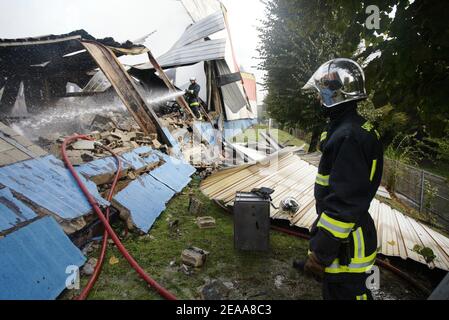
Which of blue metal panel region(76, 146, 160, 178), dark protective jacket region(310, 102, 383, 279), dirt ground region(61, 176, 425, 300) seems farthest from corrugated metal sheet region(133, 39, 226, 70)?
dark protective jacket region(310, 102, 383, 279)

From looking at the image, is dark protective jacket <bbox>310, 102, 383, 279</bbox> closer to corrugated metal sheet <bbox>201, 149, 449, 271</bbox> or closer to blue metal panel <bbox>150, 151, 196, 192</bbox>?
corrugated metal sheet <bbox>201, 149, 449, 271</bbox>

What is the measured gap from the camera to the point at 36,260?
2197mm

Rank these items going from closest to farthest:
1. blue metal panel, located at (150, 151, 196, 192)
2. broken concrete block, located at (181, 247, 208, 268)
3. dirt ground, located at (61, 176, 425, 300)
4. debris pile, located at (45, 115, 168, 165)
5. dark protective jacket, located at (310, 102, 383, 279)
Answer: dark protective jacket, located at (310, 102, 383, 279)
dirt ground, located at (61, 176, 425, 300)
broken concrete block, located at (181, 247, 208, 268)
debris pile, located at (45, 115, 168, 165)
blue metal panel, located at (150, 151, 196, 192)

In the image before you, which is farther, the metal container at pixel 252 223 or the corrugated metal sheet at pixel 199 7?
the corrugated metal sheet at pixel 199 7

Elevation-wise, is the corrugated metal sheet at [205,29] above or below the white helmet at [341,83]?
above

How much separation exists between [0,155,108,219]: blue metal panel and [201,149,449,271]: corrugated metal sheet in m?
2.03

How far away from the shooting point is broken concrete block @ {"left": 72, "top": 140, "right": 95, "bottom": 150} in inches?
170

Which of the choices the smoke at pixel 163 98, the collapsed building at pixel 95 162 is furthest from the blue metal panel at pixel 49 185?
the smoke at pixel 163 98

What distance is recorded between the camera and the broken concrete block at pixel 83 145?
170 inches

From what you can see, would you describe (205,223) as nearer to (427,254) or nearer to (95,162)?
(95,162)

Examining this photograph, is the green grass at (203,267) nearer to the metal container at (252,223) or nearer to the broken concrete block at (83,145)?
the metal container at (252,223)

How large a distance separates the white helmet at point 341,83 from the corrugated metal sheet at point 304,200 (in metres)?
2.07

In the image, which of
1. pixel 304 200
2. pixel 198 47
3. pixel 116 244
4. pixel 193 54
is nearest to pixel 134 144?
→ pixel 116 244
